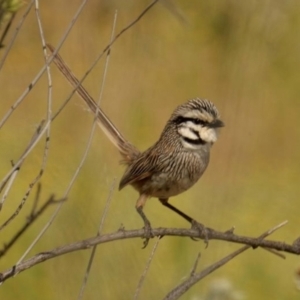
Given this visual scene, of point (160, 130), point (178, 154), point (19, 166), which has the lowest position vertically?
point (19, 166)

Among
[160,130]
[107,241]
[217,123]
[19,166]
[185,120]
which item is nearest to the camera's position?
[19,166]

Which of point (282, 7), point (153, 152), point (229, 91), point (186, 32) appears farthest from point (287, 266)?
point (186, 32)

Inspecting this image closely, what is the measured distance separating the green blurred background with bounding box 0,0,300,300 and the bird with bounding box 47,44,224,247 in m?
0.53

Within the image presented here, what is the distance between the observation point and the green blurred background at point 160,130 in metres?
5.02

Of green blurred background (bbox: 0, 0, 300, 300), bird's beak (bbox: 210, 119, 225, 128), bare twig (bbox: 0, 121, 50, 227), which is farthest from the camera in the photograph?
green blurred background (bbox: 0, 0, 300, 300)

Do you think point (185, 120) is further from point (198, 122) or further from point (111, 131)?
point (111, 131)

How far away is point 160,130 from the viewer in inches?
298

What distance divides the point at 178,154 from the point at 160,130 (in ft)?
12.5

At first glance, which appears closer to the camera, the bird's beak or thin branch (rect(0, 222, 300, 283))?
thin branch (rect(0, 222, 300, 283))

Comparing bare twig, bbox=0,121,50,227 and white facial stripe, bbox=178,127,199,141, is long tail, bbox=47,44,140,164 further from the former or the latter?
bare twig, bbox=0,121,50,227

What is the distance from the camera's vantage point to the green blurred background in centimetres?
502

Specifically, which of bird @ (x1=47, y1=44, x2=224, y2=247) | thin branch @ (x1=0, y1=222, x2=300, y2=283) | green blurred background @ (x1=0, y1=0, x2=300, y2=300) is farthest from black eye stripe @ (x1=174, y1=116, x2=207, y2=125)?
thin branch @ (x1=0, y1=222, x2=300, y2=283)

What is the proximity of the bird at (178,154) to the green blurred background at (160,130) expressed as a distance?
53 cm

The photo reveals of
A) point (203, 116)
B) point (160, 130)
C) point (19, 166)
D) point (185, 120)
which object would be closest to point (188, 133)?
point (185, 120)
